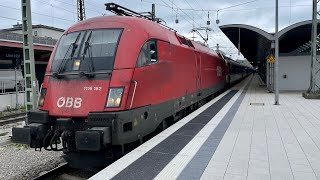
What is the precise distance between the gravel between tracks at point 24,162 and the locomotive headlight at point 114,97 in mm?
2515

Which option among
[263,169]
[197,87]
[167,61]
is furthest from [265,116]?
[263,169]

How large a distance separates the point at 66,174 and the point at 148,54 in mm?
3136

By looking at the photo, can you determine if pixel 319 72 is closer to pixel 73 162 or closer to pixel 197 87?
pixel 197 87

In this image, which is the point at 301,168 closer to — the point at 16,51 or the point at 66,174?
the point at 66,174

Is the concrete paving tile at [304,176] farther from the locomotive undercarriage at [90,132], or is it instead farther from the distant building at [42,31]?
the distant building at [42,31]

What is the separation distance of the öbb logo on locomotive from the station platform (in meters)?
1.49

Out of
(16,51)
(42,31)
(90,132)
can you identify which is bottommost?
(90,132)

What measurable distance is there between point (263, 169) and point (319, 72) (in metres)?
18.3

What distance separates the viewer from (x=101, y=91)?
6.18m

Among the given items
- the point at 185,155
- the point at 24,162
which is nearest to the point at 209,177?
the point at 185,155

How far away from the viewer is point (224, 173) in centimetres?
502

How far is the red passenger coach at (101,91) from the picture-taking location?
19.6 feet

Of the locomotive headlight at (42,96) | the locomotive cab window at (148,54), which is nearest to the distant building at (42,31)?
the locomotive headlight at (42,96)

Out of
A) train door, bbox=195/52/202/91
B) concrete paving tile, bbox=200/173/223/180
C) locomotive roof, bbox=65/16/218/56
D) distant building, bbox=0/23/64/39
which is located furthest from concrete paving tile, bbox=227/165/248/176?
distant building, bbox=0/23/64/39
